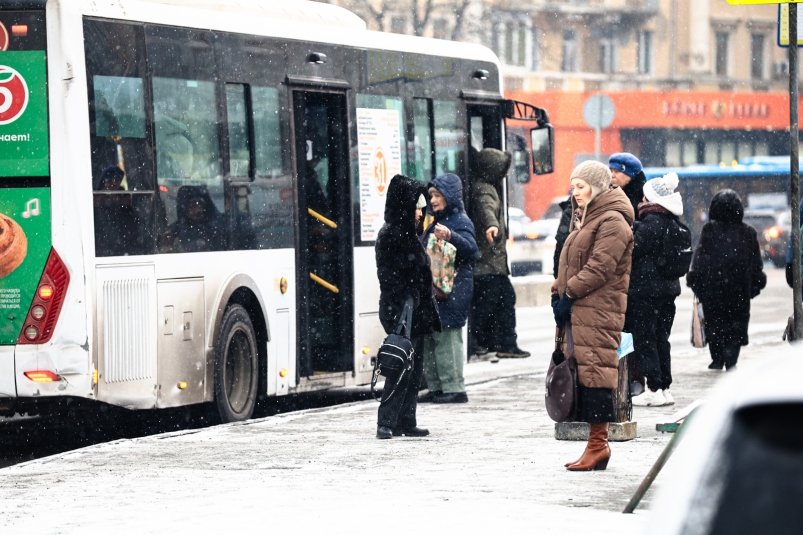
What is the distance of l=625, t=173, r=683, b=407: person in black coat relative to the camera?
12.5 m

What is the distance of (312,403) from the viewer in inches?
607

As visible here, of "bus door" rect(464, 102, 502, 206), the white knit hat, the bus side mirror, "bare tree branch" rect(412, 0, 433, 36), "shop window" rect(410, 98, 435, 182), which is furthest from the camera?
"bare tree branch" rect(412, 0, 433, 36)

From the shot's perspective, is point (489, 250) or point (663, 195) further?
point (489, 250)

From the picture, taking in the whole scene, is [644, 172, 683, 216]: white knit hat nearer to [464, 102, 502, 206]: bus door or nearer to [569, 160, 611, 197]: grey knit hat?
[569, 160, 611, 197]: grey knit hat

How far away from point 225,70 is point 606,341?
14.8ft

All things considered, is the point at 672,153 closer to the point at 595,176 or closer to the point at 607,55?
the point at 607,55

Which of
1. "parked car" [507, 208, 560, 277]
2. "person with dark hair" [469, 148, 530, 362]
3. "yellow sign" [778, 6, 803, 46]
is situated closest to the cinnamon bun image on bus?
"yellow sign" [778, 6, 803, 46]

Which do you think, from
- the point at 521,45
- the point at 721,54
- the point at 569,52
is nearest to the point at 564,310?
the point at 521,45

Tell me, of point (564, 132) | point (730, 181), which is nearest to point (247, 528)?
point (730, 181)

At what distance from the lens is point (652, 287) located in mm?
12562

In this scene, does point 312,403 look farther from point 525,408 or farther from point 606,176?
point 606,176

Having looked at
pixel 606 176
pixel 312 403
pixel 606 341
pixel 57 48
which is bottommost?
pixel 312 403

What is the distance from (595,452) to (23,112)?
13.2ft

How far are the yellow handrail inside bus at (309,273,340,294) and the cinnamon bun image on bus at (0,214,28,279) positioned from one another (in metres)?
3.47
